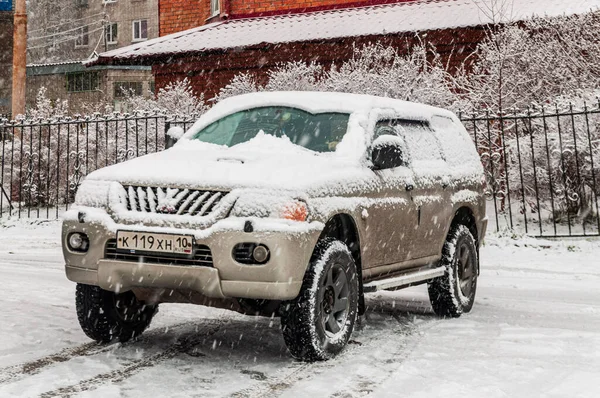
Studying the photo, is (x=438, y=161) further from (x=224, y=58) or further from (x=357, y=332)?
(x=224, y=58)

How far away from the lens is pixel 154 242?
4824 mm

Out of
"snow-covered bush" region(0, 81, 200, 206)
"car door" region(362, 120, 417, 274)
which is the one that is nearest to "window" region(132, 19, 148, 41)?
"snow-covered bush" region(0, 81, 200, 206)

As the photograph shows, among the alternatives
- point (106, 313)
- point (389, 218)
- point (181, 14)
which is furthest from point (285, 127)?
point (181, 14)

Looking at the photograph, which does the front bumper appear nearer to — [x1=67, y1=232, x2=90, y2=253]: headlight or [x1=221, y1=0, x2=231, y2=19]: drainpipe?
[x1=67, y1=232, x2=90, y2=253]: headlight

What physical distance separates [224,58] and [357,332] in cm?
1970

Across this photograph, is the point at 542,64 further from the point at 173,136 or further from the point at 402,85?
the point at 173,136

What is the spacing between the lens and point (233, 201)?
477cm

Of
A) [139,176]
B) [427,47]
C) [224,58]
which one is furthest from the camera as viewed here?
[224,58]

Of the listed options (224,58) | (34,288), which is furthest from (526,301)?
(224,58)

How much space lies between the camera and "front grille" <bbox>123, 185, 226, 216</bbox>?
484cm

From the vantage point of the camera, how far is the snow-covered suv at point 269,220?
15.5 ft

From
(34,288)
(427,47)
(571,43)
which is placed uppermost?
(427,47)

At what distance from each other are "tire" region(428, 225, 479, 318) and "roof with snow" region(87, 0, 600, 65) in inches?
479

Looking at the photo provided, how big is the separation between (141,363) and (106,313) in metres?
0.58
